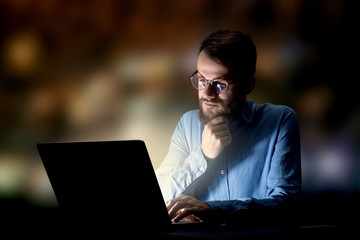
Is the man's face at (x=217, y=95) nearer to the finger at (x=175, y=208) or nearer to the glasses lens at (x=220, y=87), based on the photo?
the glasses lens at (x=220, y=87)

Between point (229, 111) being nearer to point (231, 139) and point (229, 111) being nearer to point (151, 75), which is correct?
point (231, 139)

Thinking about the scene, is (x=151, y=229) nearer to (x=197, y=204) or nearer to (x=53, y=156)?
(x=197, y=204)

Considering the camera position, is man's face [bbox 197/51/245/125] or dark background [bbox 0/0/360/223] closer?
man's face [bbox 197/51/245/125]

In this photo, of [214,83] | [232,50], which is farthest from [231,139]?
[232,50]

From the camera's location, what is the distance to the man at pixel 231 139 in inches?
64.7

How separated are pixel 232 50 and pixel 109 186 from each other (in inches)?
37.6

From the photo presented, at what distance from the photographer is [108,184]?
1.03m

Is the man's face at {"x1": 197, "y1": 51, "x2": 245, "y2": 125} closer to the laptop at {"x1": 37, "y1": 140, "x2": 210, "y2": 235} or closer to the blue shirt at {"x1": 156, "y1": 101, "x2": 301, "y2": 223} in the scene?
the blue shirt at {"x1": 156, "y1": 101, "x2": 301, "y2": 223}

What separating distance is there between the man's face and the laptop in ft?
2.60

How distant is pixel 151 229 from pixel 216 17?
1581 mm

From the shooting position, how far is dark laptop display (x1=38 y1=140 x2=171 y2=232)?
3.37ft

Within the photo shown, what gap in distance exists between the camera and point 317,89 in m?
2.29

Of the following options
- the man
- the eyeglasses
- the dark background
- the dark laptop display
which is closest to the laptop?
the dark laptop display

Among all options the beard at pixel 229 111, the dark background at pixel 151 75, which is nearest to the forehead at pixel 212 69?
the beard at pixel 229 111
